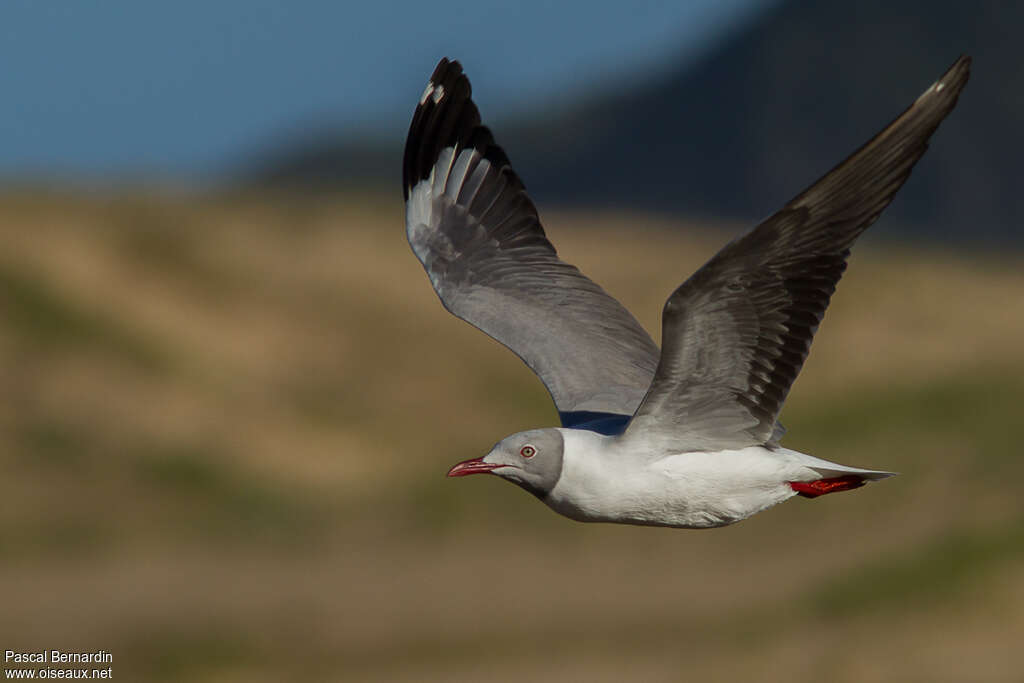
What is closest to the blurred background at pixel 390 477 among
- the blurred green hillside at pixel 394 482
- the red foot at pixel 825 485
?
the blurred green hillside at pixel 394 482

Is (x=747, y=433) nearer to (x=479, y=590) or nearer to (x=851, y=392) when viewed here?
(x=479, y=590)

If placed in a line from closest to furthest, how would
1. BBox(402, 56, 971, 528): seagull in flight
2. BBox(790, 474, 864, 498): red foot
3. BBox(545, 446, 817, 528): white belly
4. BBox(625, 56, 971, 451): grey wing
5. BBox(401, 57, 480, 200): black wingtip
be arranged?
BBox(625, 56, 971, 451): grey wing
BBox(402, 56, 971, 528): seagull in flight
BBox(545, 446, 817, 528): white belly
BBox(790, 474, 864, 498): red foot
BBox(401, 57, 480, 200): black wingtip

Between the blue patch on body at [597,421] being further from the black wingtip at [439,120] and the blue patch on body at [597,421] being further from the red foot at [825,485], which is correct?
the black wingtip at [439,120]

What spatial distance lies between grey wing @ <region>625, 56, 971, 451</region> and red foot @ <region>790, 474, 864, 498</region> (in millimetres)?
369

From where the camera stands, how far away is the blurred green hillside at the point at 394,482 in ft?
101

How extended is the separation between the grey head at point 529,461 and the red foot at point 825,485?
150 cm

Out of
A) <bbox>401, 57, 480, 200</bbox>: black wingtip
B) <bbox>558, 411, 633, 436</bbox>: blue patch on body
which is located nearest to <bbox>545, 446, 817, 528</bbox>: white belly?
<bbox>558, 411, 633, 436</bbox>: blue patch on body

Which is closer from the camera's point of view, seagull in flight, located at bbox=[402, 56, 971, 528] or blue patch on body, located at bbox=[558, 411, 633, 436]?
seagull in flight, located at bbox=[402, 56, 971, 528]

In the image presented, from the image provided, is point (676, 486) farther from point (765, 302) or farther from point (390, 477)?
point (390, 477)

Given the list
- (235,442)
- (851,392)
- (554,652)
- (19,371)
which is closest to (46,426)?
(19,371)

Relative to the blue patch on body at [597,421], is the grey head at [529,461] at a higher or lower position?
lower

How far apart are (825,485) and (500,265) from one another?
11.4ft

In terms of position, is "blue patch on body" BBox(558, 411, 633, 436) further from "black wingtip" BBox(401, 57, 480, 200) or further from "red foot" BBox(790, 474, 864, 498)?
"black wingtip" BBox(401, 57, 480, 200)

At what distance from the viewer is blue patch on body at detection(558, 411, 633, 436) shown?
34.5 feet
